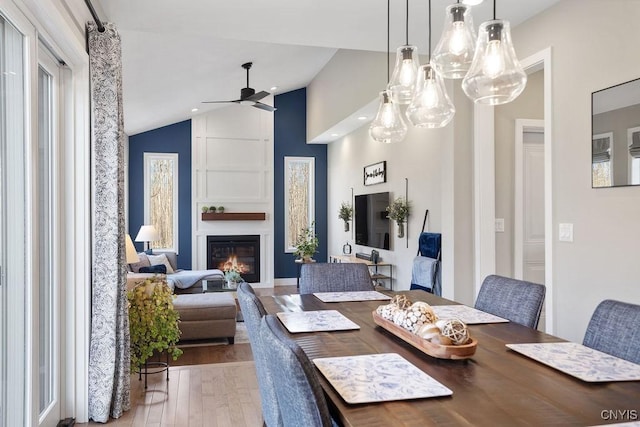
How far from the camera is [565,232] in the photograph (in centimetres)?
302

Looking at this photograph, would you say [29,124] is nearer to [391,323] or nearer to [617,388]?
[391,323]

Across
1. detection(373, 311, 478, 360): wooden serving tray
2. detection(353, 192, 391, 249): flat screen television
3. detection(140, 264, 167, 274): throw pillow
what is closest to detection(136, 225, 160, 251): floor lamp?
detection(140, 264, 167, 274): throw pillow

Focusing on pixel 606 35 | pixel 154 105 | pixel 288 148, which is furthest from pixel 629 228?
pixel 288 148

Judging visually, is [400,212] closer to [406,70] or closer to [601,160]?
[601,160]

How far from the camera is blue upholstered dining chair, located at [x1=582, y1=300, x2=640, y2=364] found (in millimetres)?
1638

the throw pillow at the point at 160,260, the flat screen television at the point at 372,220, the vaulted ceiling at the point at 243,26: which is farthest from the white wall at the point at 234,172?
the vaulted ceiling at the point at 243,26

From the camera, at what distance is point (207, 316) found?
469 cm

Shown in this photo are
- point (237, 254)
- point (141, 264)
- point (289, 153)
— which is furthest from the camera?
point (289, 153)

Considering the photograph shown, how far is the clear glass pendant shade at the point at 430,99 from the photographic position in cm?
223

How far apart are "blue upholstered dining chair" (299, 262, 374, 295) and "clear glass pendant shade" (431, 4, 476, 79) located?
4.83 feet

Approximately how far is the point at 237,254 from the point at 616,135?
689 centimetres

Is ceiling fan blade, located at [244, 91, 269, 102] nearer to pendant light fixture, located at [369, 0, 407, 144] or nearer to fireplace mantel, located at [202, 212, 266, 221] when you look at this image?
fireplace mantel, located at [202, 212, 266, 221]

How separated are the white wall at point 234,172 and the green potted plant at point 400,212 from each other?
3.37 m

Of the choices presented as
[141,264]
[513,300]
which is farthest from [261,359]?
[141,264]
